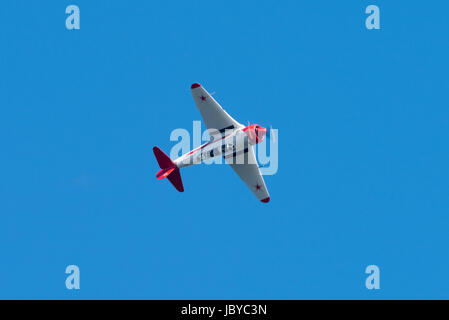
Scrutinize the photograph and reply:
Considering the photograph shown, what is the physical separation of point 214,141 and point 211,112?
234cm

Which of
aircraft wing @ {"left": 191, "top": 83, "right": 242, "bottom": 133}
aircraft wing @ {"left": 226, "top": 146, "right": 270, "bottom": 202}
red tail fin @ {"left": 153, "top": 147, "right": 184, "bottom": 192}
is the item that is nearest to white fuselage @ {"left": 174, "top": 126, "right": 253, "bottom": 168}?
red tail fin @ {"left": 153, "top": 147, "right": 184, "bottom": 192}

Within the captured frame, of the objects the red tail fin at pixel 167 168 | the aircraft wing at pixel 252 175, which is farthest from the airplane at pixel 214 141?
the aircraft wing at pixel 252 175

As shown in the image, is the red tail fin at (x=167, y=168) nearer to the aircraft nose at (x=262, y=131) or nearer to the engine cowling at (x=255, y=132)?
the engine cowling at (x=255, y=132)

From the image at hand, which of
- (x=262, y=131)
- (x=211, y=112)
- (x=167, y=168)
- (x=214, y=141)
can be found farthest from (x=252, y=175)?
(x=167, y=168)

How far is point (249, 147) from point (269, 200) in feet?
17.8

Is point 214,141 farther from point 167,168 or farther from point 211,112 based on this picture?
point 167,168

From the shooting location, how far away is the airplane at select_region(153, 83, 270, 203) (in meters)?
56.7

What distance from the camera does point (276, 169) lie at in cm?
5828

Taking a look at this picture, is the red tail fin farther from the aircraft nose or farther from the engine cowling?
the aircraft nose

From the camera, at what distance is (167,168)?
187ft

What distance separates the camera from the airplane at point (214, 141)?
56.7 metres
